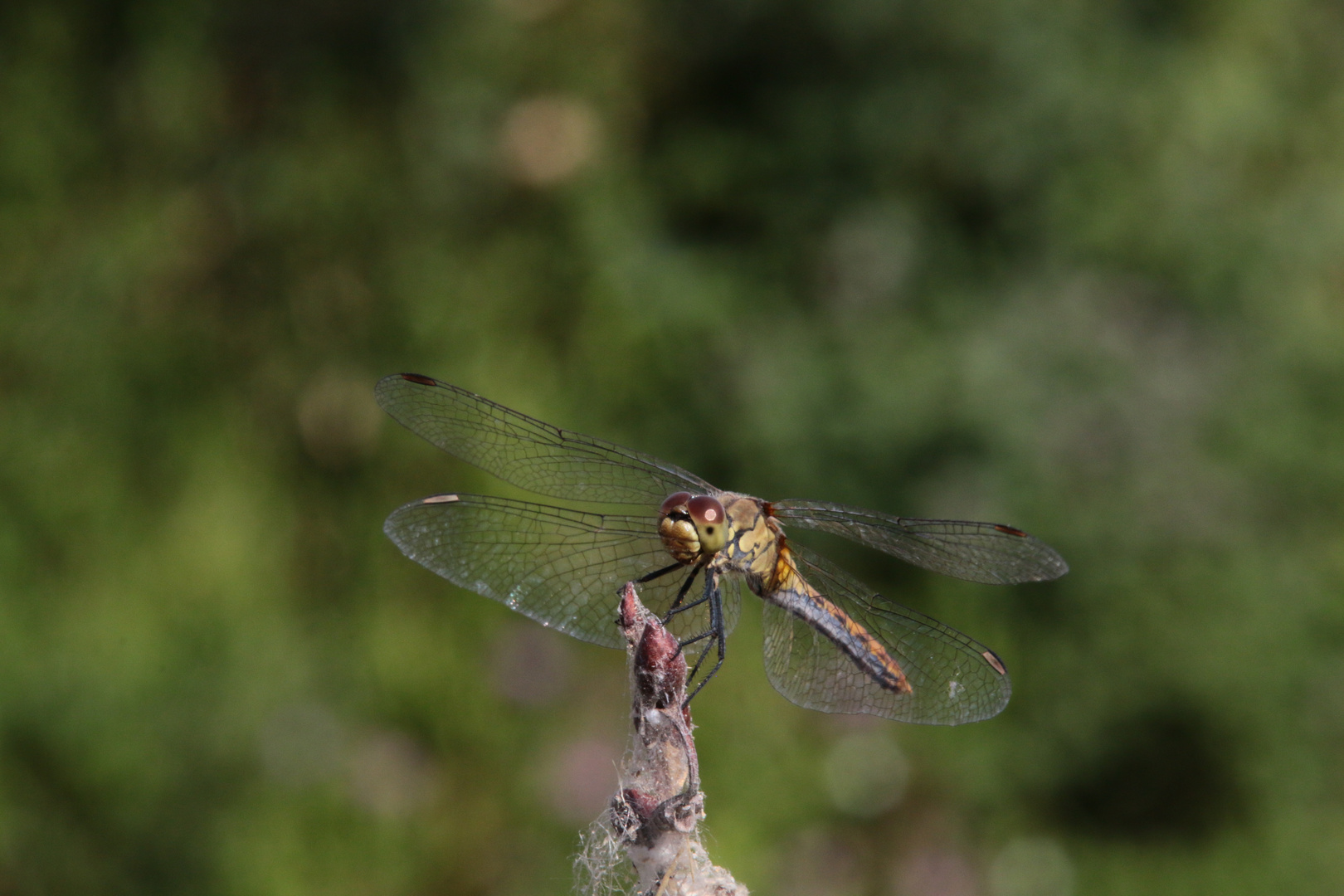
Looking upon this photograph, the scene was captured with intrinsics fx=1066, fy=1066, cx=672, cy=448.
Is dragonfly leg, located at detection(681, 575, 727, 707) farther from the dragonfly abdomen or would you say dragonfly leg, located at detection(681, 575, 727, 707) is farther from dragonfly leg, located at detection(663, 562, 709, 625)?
the dragonfly abdomen

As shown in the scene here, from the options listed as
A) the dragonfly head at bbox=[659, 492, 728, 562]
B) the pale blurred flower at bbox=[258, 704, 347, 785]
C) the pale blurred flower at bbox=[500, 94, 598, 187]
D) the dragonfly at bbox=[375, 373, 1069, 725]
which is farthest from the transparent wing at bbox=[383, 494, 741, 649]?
the pale blurred flower at bbox=[500, 94, 598, 187]

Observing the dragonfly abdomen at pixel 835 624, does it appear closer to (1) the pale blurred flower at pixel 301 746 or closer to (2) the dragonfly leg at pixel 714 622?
(2) the dragonfly leg at pixel 714 622

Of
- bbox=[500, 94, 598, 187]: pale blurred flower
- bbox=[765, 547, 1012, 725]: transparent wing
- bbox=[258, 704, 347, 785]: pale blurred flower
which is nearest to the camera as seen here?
bbox=[765, 547, 1012, 725]: transparent wing

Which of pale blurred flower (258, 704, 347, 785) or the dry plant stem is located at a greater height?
the dry plant stem

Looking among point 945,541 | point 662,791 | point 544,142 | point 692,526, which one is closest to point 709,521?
point 692,526

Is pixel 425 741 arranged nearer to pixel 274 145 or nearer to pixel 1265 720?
pixel 274 145

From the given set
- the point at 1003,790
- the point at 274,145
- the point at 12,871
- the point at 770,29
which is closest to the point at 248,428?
the point at 274,145

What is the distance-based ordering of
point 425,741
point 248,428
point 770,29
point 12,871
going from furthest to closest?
point 770,29
point 248,428
point 425,741
point 12,871
